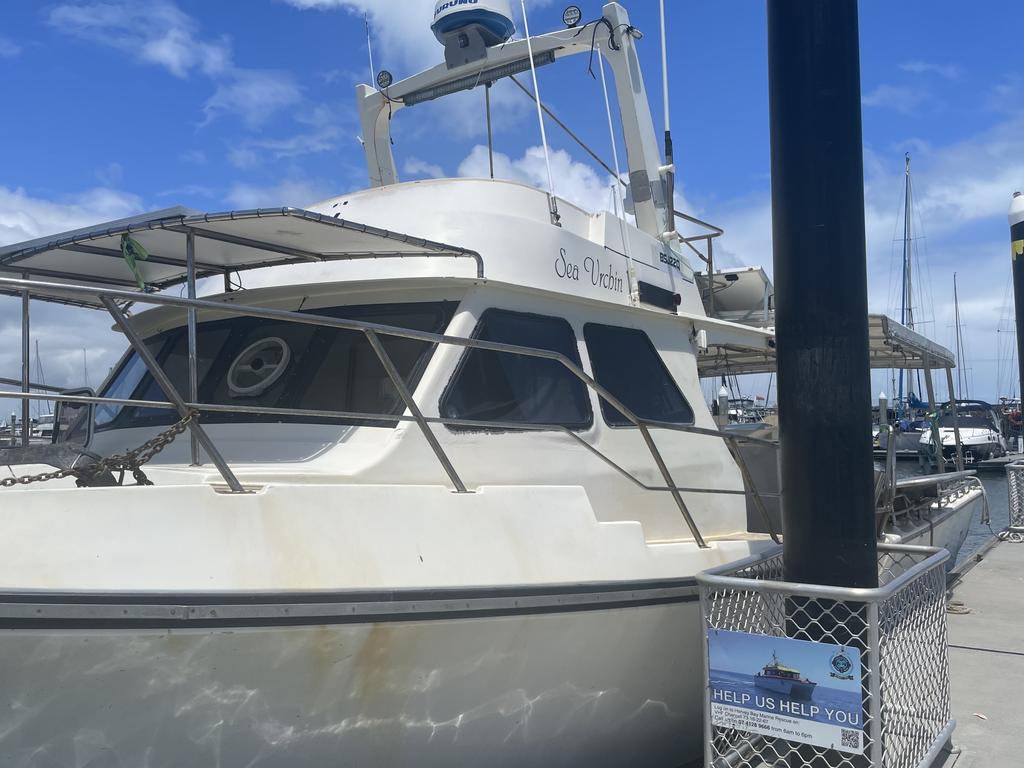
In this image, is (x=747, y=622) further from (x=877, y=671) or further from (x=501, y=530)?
(x=501, y=530)

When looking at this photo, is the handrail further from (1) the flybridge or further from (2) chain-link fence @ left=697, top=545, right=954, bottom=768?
(1) the flybridge

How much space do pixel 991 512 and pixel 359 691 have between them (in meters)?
20.3

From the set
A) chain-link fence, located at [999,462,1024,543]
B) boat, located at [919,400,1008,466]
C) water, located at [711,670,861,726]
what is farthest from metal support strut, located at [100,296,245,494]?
boat, located at [919,400,1008,466]

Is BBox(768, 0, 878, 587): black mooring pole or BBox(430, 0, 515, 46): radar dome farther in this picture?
BBox(430, 0, 515, 46): radar dome

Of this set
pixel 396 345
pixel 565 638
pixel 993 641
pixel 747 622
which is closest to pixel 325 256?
pixel 396 345

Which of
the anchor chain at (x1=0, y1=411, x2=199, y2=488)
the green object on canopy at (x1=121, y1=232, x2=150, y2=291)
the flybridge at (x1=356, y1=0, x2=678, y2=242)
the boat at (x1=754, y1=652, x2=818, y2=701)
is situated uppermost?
the flybridge at (x1=356, y1=0, x2=678, y2=242)

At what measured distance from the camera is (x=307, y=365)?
415 cm

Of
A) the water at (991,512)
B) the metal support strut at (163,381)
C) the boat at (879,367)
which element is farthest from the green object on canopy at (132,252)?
the water at (991,512)

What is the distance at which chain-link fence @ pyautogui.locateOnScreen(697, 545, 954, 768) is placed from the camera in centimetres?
288

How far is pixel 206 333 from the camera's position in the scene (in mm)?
4559

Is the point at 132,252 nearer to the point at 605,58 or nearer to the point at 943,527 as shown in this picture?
the point at 605,58

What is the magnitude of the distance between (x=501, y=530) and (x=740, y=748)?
1197 millimetres

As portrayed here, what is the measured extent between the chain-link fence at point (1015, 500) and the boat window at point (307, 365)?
8.06 metres

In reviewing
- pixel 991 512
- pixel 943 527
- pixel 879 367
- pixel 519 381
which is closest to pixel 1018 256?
pixel 879 367
